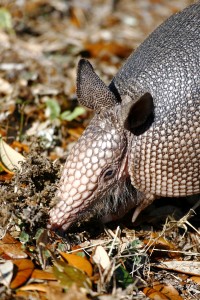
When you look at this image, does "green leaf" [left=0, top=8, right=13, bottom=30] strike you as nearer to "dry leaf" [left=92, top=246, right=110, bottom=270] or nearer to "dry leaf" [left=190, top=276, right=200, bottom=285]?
"dry leaf" [left=92, top=246, right=110, bottom=270]

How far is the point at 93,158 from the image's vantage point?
408cm

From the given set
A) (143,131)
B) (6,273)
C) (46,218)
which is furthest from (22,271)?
(143,131)

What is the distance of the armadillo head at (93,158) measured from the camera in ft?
13.4

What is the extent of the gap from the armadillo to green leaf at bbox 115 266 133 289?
1.97 ft

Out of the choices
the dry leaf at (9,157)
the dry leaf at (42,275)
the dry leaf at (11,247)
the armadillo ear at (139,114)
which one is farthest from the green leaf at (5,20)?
the dry leaf at (42,275)

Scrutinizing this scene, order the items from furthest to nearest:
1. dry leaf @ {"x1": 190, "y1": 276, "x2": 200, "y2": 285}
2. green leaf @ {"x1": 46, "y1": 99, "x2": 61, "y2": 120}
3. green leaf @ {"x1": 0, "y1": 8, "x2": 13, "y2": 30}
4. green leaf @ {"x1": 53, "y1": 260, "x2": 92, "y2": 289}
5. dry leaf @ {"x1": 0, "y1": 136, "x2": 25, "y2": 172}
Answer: green leaf @ {"x1": 0, "y1": 8, "x2": 13, "y2": 30}, green leaf @ {"x1": 46, "y1": 99, "x2": 61, "y2": 120}, dry leaf @ {"x1": 0, "y1": 136, "x2": 25, "y2": 172}, dry leaf @ {"x1": 190, "y1": 276, "x2": 200, "y2": 285}, green leaf @ {"x1": 53, "y1": 260, "x2": 92, "y2": 289}

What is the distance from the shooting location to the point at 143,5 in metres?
9.31

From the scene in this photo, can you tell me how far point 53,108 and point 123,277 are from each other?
253 cm

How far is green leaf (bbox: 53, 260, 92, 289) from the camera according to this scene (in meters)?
3.50

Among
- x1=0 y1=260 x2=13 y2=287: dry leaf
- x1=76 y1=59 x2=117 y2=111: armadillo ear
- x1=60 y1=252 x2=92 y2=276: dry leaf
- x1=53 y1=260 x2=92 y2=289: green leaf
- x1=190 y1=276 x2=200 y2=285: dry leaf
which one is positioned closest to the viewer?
x1=53 y1=260 x2=92 y2=289: green leaf

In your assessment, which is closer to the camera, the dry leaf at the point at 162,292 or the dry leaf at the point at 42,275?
the dry leaf at the point at 42,275

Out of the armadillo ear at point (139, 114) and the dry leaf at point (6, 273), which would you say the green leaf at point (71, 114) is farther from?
the dry leaf at point (6, 273)

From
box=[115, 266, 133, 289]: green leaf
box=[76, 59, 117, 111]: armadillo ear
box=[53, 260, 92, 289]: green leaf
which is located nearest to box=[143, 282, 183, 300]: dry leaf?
box=[115, 266, 133, 289]: green leaf

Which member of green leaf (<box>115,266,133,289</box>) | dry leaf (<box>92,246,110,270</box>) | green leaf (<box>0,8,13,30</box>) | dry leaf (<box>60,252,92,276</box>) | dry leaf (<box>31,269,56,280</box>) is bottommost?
green leaf (<box>115,266,133,289</box>)
